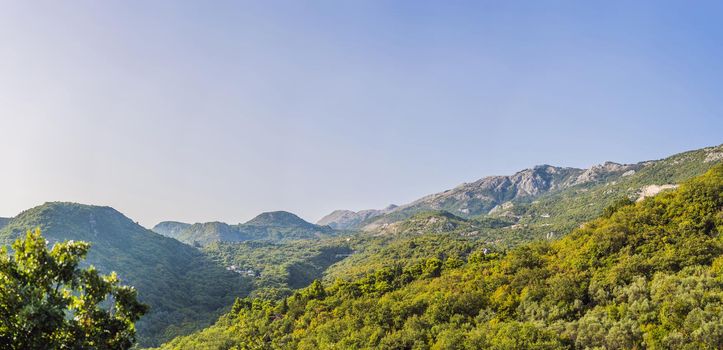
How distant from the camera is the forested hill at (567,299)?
35.1m

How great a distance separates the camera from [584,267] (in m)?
51.3

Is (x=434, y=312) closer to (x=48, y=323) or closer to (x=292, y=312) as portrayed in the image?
(x=292, y=312)

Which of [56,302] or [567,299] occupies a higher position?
[56,302]

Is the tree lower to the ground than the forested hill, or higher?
higher

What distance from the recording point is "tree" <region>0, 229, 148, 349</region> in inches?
532

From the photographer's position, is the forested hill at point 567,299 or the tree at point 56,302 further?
the forested hill at point 567,299

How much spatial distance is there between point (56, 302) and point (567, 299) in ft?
152

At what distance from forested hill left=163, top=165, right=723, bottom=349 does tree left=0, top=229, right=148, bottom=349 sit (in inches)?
1324

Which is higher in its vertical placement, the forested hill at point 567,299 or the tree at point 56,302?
the tree at point 56,302

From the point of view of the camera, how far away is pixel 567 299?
44781mm

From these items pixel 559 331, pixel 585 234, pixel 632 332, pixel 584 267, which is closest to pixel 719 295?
pixel 632 332

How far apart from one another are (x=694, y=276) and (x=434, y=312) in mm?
27620

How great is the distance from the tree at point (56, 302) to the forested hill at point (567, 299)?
110 ft

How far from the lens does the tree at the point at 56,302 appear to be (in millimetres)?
13523
